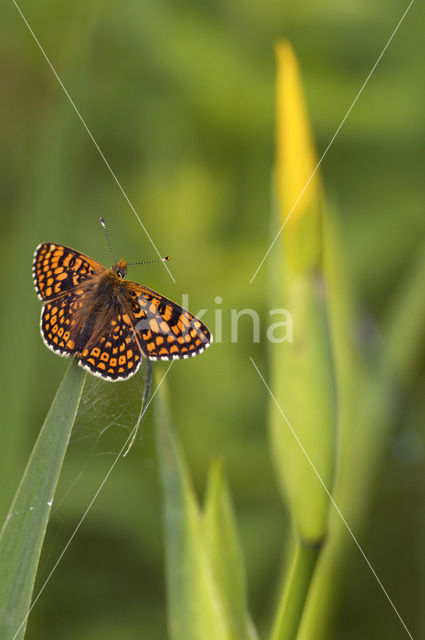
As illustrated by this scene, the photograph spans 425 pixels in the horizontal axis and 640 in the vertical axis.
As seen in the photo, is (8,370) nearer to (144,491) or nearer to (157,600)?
(144,491)

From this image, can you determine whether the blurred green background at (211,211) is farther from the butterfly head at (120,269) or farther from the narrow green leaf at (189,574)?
the narrow green leaf at (189,574)

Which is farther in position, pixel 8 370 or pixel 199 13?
pixel 199 13

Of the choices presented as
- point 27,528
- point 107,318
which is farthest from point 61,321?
point 27,528

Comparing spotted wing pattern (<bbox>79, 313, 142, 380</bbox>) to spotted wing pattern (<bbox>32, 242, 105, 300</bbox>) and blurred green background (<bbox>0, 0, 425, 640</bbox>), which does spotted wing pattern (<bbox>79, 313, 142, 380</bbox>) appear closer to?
spotted wing pattern (<bbox>32, 242, 105, 300</bbox>)

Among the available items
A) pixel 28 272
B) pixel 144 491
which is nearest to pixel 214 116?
pixel 28 272

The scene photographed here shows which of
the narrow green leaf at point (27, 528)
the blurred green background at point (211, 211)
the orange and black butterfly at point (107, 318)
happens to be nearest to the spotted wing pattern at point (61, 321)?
the orange and black butterfly at point (107, 318)

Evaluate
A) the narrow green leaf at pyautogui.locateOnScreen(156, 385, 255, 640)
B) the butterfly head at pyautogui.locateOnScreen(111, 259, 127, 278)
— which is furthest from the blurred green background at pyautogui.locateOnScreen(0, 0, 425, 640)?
the narrow green leaf at pyautogui.locateOnScreen(156, 385, 255, 640)

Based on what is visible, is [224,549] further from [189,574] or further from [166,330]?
[166,330]
